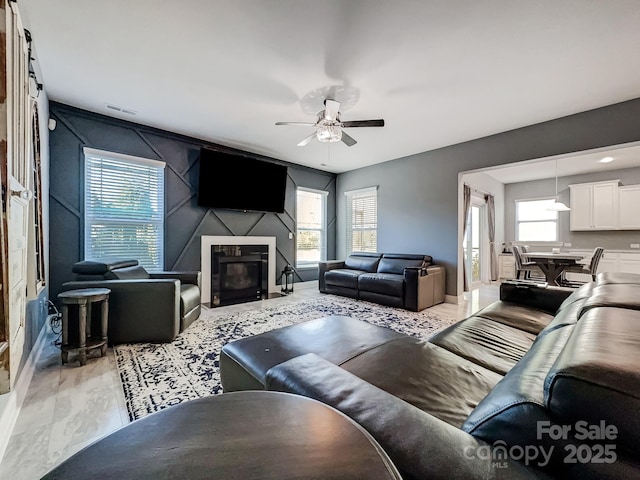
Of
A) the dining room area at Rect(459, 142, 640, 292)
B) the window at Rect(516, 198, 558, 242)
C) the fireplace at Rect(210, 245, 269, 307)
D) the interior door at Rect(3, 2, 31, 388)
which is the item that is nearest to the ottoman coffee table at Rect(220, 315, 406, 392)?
the interior door at Rect(3, 2, 31, 388)

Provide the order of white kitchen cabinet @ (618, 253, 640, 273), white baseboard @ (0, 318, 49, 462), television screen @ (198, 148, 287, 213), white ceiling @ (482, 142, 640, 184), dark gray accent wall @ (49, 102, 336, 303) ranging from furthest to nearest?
white kitchen cabinet @ (618, 253, 640, 273), white ceiling @ (482, 142, 640, 184), television screen @ (198, 148, 287, 213), dark gray accent wall @ (49, 102, 336, 303), white baseboard @ (0, 318, 49, 462)

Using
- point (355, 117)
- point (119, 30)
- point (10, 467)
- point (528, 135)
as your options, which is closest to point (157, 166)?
point (119, 30)

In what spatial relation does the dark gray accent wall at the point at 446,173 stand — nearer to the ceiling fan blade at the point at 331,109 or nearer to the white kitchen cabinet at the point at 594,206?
the ceiling fan blade at the point at 331,109

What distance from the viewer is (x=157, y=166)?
4156 mm

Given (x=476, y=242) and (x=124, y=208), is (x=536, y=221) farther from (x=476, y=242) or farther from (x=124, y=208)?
(x=124, y=208)

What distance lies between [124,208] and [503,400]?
4625mm

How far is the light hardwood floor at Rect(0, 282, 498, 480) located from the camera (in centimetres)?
139

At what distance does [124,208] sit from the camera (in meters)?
3.88

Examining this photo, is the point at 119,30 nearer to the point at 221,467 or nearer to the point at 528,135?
the point at 221,467

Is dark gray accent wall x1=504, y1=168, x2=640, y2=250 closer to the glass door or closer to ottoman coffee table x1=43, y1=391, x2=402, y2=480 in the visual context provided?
the glass door

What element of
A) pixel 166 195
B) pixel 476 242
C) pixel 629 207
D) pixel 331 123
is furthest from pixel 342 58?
pixel 629 207

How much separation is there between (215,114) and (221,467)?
397 cm

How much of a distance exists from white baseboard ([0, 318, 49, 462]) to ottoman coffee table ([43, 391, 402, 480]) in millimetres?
1647

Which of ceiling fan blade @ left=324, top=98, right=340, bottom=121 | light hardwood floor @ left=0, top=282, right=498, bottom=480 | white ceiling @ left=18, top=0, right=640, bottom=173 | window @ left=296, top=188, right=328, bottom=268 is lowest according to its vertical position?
light hardwood floor @ left=0, top=282, right=498, bottom=480
